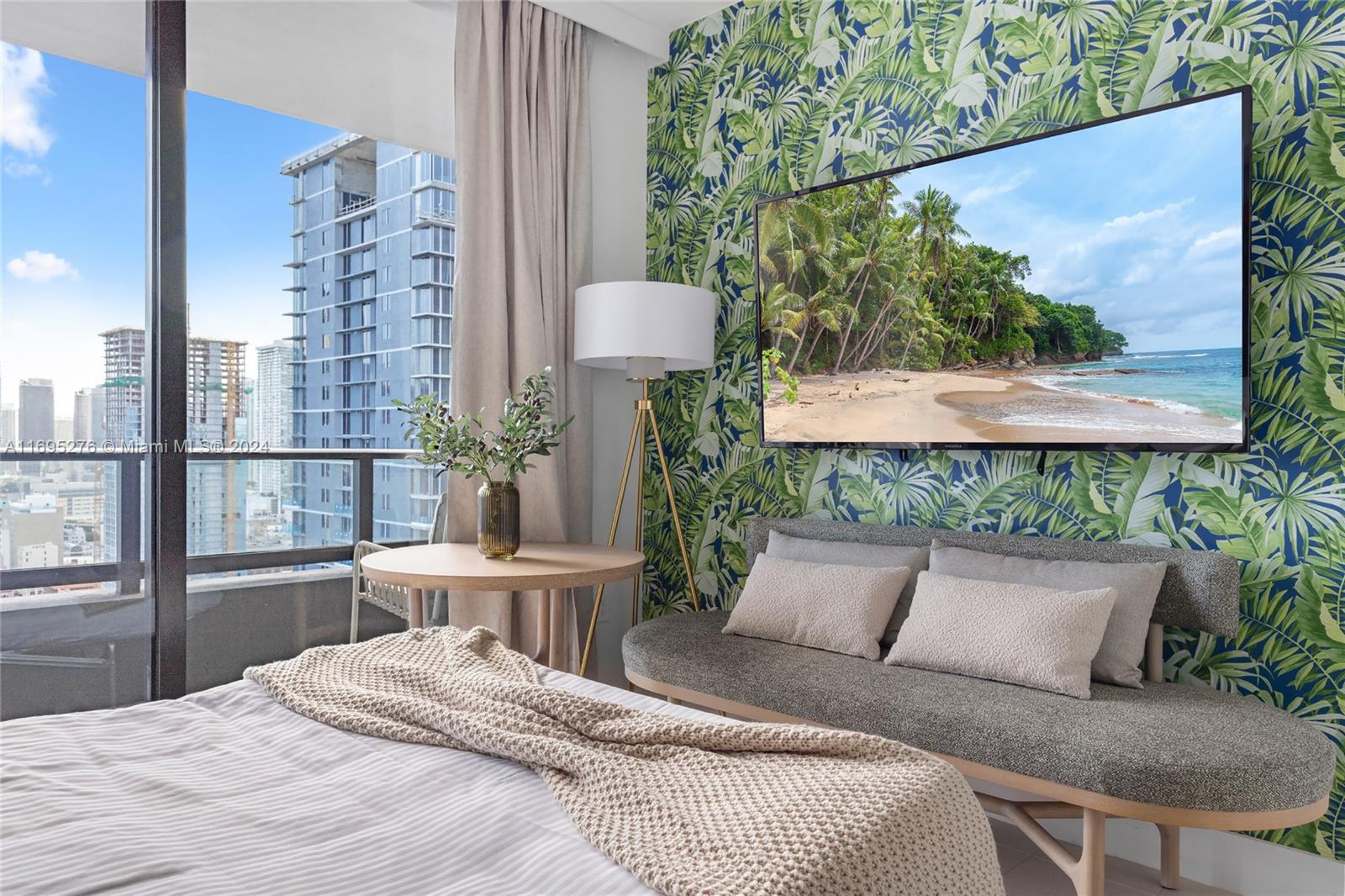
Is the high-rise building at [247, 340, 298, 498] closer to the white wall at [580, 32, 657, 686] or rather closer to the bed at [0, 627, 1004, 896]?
the white wall at [580, 32, 657, 686]

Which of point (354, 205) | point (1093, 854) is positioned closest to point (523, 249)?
point (354, 205)

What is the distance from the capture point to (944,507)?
2934 millimetres

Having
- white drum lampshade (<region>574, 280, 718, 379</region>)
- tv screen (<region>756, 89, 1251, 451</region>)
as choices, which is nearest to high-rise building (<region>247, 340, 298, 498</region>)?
white drum lampshade (<region>574, 280, 718, 379</region>)

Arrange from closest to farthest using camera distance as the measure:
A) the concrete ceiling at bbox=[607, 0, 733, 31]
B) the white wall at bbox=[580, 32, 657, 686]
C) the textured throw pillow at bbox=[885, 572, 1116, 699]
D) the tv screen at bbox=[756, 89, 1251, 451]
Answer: the textured throw pillow at bbox=[885, 572, 1116, 699] < the tv screen at bbox=[756, 89, 1251, 451] < the concrete ceiling at bbox=[607, 0, 733, 31] < the white wall at bbox=[580, 32, 657, 686]

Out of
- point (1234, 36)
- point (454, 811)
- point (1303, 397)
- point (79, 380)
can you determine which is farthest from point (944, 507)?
point (79, 380)

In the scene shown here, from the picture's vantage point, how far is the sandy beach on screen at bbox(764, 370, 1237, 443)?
7.89 ft

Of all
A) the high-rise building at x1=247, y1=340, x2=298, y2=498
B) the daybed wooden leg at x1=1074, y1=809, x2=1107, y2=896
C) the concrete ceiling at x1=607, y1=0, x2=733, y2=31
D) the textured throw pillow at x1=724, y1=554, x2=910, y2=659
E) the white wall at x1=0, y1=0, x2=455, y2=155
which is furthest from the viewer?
the concrete ceiling at x1=607, y1=0, x2=733, y2=31

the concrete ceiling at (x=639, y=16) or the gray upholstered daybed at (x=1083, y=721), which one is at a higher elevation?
the concrete ceiling at (x=639, y=16)

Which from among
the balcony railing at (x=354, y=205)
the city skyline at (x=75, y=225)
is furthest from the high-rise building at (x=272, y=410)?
the balcony railing at (x=354, y=205)

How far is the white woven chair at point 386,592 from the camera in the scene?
3127 mm

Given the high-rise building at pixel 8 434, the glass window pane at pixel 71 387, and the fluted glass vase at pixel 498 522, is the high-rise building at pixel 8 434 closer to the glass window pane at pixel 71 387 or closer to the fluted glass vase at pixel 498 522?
the glass window pane at pixel 71 387

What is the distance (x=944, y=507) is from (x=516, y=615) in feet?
5.58

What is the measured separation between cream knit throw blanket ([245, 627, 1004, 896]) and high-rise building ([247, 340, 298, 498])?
1553mm

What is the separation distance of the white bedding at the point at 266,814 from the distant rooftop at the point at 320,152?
2.41 meters
